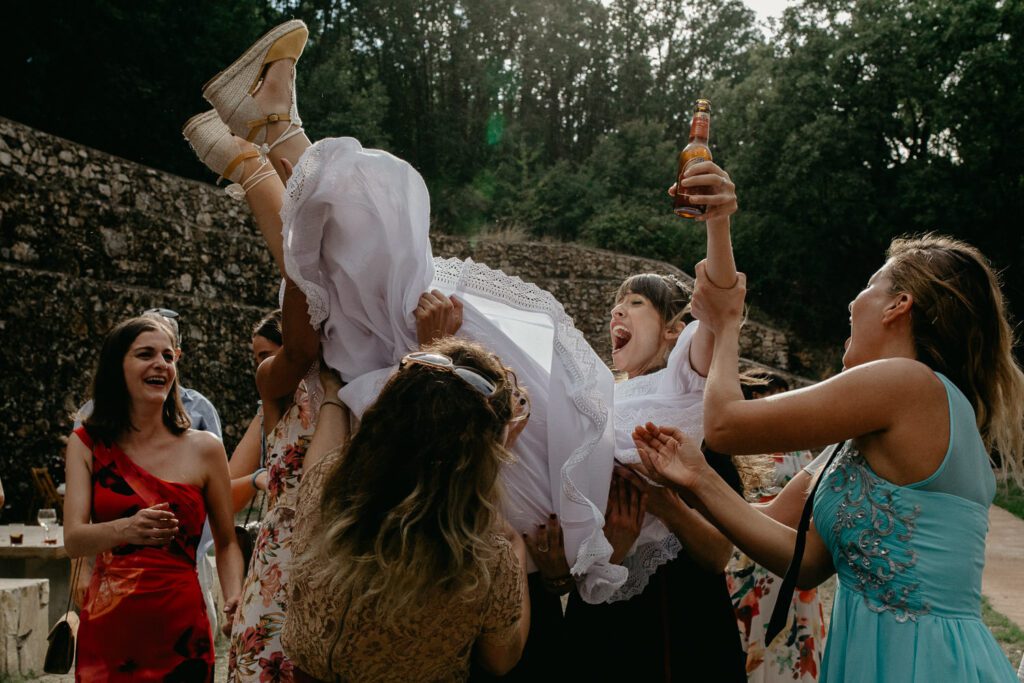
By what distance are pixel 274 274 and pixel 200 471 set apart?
12.2 meters

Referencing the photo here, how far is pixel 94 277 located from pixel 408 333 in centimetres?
1117

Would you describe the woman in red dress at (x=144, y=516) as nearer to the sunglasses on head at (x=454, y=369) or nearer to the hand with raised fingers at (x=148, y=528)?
the hand with raised fingers at (x=148, y=528)

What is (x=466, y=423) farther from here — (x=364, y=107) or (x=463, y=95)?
(x=463, y=95)

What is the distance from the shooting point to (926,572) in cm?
190

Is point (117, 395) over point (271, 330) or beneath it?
beneath

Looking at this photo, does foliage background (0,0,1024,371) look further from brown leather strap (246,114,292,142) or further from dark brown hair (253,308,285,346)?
brown leather strap (246,114,292,142)

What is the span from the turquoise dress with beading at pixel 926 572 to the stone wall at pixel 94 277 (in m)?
10.0

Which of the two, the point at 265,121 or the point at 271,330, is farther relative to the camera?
the point at 271,330

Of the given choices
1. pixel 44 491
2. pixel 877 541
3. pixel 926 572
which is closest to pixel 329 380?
pixel 877 541

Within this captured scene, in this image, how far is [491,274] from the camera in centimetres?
242

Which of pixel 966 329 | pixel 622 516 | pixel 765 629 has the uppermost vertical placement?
pixel 966 329

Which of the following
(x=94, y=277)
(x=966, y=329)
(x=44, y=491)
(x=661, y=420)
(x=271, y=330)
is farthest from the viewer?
(x=94, y=277)

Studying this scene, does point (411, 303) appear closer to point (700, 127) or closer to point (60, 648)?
point (700, 127)

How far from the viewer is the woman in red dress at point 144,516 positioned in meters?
2.98
